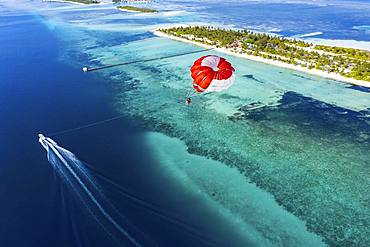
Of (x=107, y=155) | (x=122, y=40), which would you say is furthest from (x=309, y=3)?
(x=107, y=155)

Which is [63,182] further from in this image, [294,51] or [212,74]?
[294,51]

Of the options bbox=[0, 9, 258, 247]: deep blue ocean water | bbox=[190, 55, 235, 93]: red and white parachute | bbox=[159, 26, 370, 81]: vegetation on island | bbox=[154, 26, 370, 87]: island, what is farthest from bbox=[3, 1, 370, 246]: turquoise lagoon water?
bbox=[190, 55, 235, 93]: red and white parachute

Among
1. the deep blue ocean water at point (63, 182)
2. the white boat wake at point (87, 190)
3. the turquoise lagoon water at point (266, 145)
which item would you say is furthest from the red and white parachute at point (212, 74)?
the white boat wake at point (87, 190)

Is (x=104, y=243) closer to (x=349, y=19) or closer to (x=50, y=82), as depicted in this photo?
(x=50, y=82)

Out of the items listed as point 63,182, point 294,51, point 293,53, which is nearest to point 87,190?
point 63,182

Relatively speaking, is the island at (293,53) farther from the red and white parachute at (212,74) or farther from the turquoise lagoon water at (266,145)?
the red and white parachute at (212,74)

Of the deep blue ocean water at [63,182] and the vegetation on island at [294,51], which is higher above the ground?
the vegetation on island at [294,51]

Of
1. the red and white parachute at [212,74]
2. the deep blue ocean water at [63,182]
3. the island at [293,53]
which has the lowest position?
the deep blue ocean water at [63,182]

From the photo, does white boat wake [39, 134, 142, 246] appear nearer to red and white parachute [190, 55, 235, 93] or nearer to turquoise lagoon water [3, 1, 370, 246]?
turquoise lagoon water [3, 1, 370, 246]

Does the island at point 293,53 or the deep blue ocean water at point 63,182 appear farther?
the island at point 293,53
